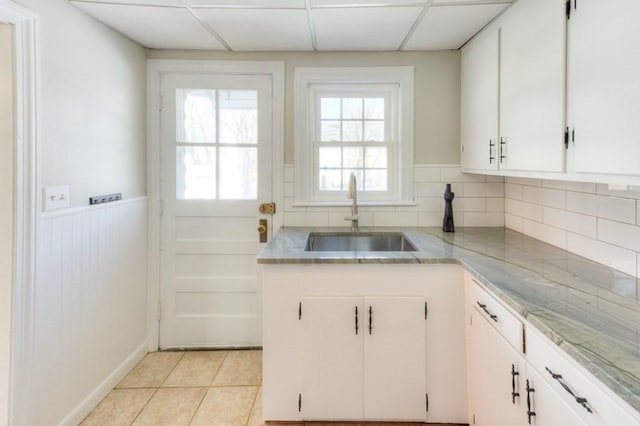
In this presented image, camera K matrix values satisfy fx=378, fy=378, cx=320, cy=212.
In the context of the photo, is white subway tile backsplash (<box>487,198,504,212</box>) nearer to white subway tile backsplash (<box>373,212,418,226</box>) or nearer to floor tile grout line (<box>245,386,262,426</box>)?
white subway tile backsplash (<box>373,212,418,226</box>)

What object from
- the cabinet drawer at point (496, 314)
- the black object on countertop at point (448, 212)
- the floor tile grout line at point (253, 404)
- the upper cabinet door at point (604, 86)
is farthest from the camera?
the black object on countertop at point (448, 212)

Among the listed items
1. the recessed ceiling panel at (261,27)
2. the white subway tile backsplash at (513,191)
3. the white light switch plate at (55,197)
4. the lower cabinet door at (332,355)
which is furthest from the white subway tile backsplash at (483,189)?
the white light switch plate at (55,197)

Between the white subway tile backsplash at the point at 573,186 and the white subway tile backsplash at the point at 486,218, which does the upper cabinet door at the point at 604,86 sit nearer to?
the white subway tile backsplash at the point at 573,186

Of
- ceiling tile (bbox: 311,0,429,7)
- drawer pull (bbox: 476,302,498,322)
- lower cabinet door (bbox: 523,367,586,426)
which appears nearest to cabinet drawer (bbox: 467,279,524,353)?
drawer pull (bbox: 476,302,498,322)

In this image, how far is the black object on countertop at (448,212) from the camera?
8.47 ft

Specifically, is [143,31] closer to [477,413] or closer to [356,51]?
[356,51]

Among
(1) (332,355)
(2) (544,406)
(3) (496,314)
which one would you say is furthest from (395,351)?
(2) (544,406)

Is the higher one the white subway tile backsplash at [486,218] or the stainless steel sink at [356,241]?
the white subway tile backsplash at [486,218]

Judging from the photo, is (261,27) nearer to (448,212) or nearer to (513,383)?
(448,212)

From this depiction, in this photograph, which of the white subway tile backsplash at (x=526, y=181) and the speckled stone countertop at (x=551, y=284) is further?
the white subway tile backsplash at (x=526, y=181)

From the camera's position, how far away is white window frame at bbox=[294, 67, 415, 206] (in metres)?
2.69

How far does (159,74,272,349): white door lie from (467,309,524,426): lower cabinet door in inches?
60.6

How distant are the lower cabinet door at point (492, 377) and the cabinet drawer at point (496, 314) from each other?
0.03 metres

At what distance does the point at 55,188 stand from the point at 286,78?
63.3 inches
